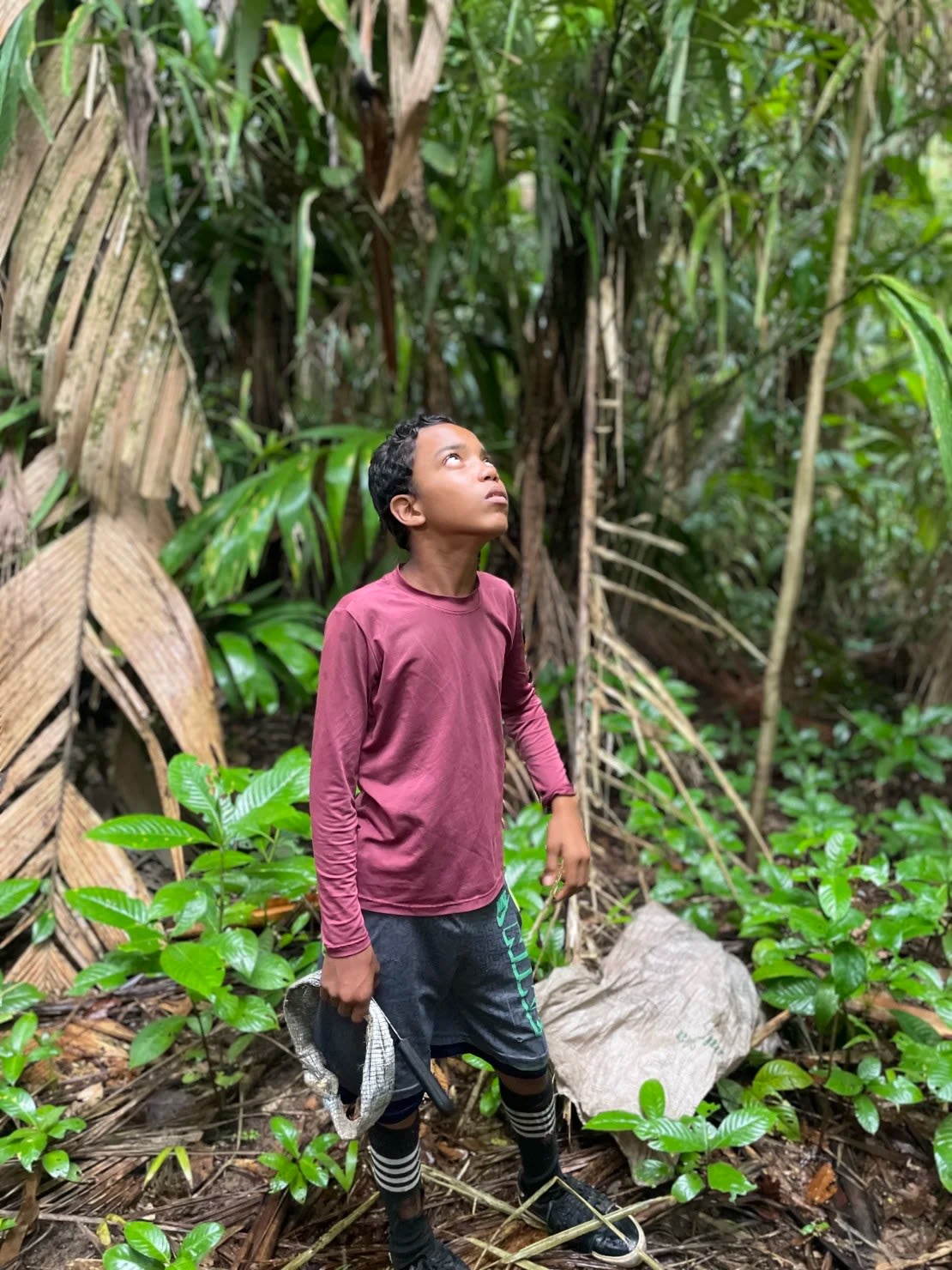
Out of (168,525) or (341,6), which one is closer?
(341,6)

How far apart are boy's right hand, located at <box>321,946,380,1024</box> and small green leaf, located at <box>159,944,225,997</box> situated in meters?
0.34

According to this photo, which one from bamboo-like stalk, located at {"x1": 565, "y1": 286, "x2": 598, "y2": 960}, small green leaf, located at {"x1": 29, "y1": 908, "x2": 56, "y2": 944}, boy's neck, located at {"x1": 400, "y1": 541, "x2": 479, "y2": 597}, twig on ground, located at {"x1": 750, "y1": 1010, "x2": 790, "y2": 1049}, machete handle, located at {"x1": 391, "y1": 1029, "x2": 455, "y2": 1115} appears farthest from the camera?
bamboo-like stalk, located at {"x1": 565, "y1": 286, "x2": 598, "y2": 960}

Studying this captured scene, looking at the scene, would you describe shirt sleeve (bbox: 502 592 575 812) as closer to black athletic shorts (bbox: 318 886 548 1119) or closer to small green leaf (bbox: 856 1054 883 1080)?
black athletic shorts (bbox: 318 886 548 1119)

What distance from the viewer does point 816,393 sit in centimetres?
219

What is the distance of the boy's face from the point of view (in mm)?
1128

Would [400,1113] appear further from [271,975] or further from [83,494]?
[83,494]

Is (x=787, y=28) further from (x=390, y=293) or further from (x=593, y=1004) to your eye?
(x=593, y=1004)

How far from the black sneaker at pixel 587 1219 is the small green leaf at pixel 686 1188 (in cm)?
8

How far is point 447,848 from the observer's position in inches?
46.0

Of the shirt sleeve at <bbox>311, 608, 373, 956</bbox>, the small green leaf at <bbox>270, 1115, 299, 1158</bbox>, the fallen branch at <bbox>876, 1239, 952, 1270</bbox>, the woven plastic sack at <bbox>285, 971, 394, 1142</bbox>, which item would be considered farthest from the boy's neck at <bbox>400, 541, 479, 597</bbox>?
the fallen branch at <bbox>876, 1239, 952, 1270</bbox>

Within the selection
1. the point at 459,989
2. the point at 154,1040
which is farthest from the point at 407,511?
the point at 154,1040

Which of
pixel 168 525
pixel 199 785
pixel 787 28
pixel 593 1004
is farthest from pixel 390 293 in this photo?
pixel 593 1004

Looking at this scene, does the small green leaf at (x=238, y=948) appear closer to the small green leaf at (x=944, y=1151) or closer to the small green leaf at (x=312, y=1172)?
the small green leaf at (x=312, y=1172)

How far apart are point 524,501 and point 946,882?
149 cm
